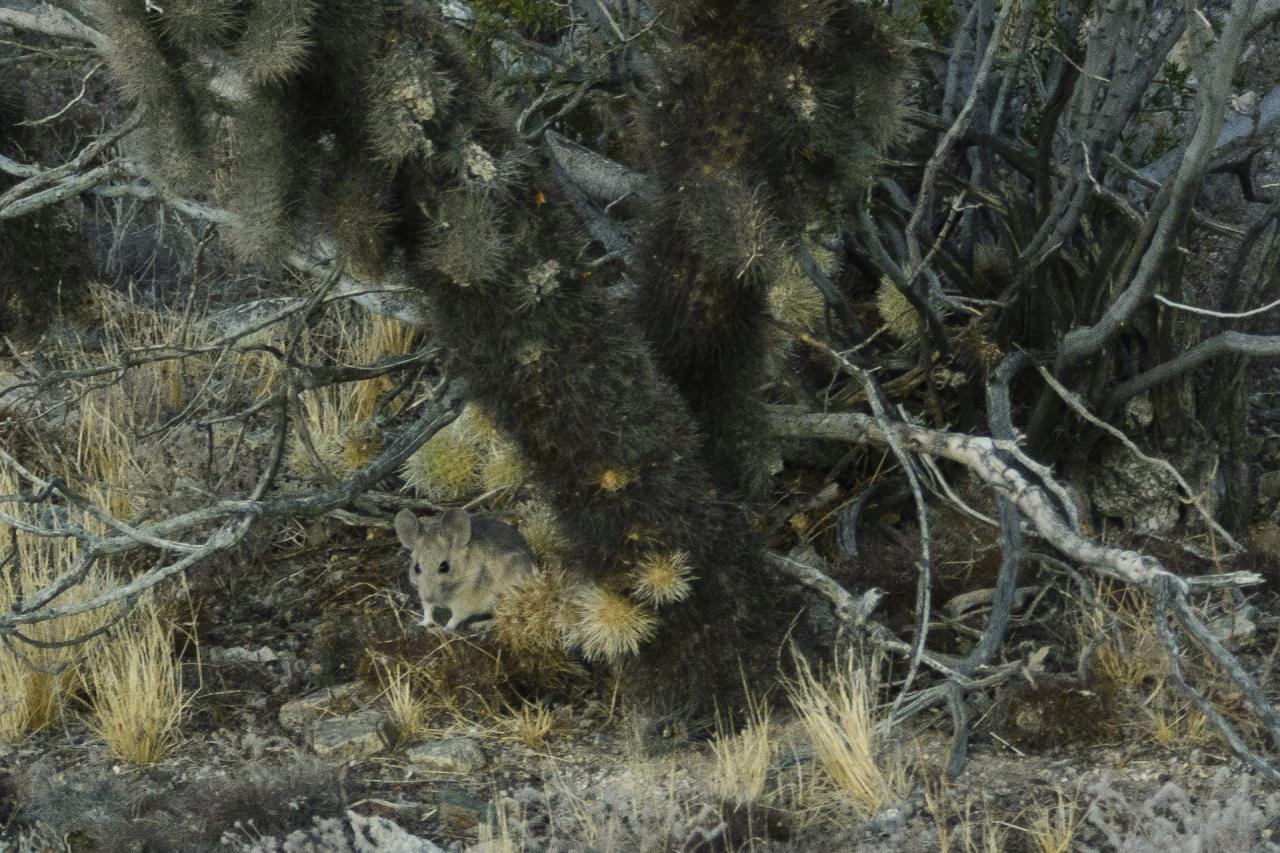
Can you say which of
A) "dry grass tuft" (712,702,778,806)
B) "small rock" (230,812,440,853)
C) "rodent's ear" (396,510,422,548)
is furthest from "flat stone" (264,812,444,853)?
"rodent's ear" (396,510,422,548)

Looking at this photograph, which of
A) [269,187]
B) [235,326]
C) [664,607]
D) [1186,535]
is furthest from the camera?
[235,326]

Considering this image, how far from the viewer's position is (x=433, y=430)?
5.04 m

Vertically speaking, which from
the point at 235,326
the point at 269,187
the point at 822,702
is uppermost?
the point at 269,187

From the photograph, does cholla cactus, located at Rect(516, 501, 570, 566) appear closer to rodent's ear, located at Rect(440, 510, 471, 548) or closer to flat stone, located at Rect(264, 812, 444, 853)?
rodent's ear, located at Rect(440, 510, 471, 548)

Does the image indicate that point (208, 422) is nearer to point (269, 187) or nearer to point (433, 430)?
point (433, 430)

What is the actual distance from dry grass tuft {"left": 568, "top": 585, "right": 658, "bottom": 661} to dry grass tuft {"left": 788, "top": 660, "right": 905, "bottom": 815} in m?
0.52

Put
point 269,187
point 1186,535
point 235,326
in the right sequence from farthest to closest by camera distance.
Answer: point 235,326
point 1186,535
point 269,187

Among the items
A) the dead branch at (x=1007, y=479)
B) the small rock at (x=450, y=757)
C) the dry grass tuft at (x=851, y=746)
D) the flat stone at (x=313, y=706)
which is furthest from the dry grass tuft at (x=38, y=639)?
the dead branch at (x=1007, y=479)

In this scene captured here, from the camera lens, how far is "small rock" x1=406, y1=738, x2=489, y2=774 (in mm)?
4777

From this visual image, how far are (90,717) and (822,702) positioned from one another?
2.81 meters

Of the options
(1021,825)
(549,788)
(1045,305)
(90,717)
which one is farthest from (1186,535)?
(90,717)

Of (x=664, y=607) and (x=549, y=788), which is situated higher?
(x=664, y=607)

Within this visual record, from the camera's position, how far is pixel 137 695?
5023 mm

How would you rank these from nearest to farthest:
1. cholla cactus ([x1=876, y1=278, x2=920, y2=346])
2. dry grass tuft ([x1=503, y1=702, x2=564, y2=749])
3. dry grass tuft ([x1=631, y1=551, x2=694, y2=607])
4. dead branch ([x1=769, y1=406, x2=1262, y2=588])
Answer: dead branch ([x1=769, y1=406, x2=1262, y2=588]) → dry grass tuft ([x1=631, y1=551, x2=694, y2=607]) → dry grass tuft ([x1=503, y1=702, x2=564, y2=749]) → cholla cactus ([x1=876, y1=278, x2=920, y2=346])
